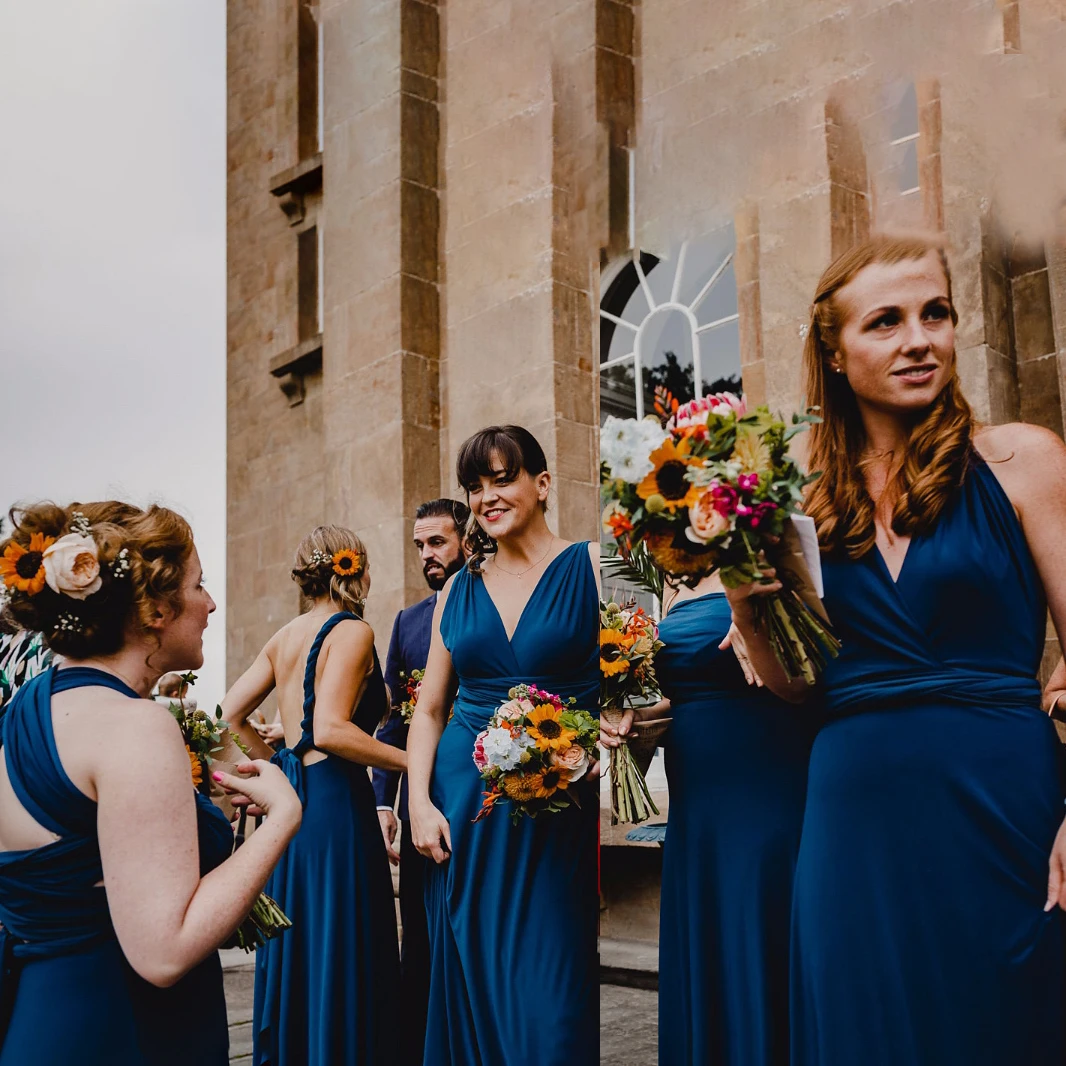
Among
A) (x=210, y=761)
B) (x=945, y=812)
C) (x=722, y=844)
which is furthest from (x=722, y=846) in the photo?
(x=210, y=761)

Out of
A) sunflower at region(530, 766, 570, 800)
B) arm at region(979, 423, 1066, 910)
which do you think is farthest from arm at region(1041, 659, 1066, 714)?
sunflower at region(530, 766, 570, 800)

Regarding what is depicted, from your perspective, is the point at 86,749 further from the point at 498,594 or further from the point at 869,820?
the point at 498,594

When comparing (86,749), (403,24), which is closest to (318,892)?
(86,749)

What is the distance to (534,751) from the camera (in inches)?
127

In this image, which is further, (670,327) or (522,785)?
(522,785)

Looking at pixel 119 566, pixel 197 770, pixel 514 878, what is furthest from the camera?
pixel 514 878

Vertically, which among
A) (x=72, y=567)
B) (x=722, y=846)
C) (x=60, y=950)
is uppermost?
(x=72, y=567)

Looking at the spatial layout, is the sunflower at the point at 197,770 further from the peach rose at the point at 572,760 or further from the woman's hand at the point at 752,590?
the woman's hand at the point at 752,590

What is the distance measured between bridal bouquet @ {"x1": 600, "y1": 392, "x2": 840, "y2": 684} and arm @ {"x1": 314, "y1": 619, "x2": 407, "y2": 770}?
215 centimetres

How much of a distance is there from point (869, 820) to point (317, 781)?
2.48 m

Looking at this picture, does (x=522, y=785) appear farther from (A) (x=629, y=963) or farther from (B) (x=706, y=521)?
(B) (x=706, y=521)

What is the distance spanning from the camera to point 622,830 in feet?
9.68

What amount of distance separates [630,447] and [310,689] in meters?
2.38

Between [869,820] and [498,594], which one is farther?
[498,594]
